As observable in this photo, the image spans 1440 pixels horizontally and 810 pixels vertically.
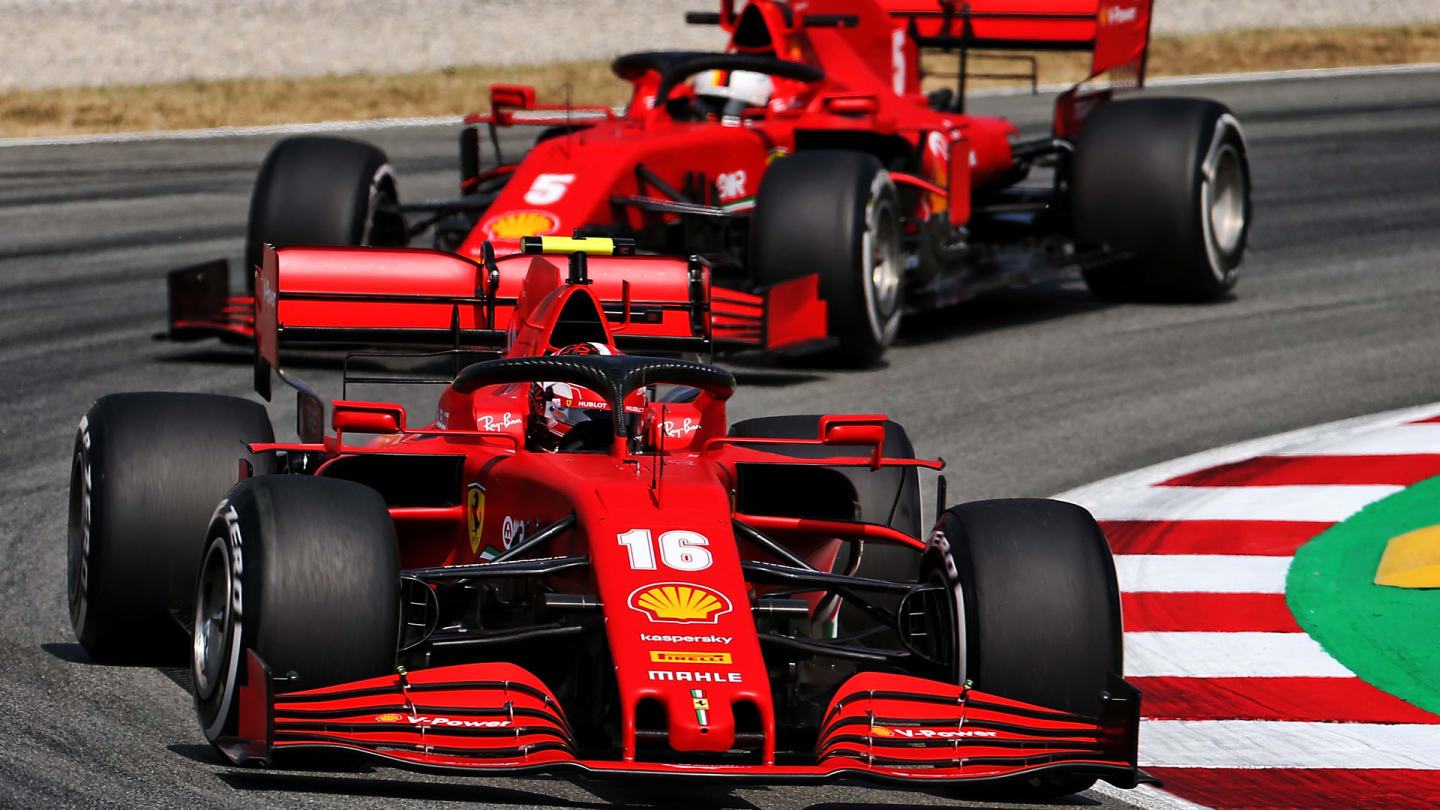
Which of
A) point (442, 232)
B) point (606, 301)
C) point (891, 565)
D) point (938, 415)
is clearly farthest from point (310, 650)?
point (442, 232)

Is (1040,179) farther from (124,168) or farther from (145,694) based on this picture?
(145,694)

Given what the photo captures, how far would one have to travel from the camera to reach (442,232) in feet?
40.0

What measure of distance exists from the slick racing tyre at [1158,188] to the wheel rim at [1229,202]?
0.07 metres

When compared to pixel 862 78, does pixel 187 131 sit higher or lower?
lower

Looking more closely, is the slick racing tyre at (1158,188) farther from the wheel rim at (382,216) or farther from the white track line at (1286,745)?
the white track line at (1286,745)

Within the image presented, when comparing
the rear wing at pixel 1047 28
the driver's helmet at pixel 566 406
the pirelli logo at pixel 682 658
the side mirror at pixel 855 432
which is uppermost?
the rear wing at pixel 1047 28

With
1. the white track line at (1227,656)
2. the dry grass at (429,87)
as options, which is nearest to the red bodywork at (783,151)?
the white track line at (1227,656)

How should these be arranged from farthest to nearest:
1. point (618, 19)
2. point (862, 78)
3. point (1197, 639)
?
point (618, 19)
point (862, 78)
point (1197, 639)

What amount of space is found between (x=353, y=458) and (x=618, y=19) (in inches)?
985

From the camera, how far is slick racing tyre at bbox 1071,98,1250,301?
13859 millimetres

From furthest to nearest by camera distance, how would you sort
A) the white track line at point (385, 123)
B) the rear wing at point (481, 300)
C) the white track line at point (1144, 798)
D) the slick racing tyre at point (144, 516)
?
the white track line at point (385, 123), the rear wing at point (481, 300), the slick racing tyre at point (144, 516), the white track line at point (1144, 798)

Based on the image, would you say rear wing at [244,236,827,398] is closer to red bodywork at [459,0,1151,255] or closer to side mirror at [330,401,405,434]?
side mirror at [330,401,405,434]

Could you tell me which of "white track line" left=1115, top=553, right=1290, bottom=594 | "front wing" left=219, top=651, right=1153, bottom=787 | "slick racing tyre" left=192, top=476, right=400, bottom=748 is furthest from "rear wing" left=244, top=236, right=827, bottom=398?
"front wing" left=219, top=651, right=1153, bottom=787

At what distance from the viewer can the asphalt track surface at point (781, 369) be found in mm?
5613
